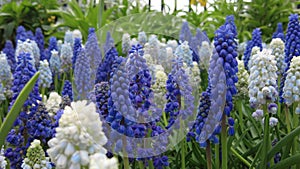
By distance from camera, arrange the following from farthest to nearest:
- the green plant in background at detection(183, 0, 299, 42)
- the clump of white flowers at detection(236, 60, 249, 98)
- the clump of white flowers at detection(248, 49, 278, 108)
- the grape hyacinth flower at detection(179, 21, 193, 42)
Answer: the green plant in background at detection(183, 0, 299, 42)
the grape hyacinth flower at detection(179, 21, 193, 42)
the clump of white flowers at detection(236, 60, 249, 98)
the clump of white flowers at detection(248, 49, 278, 108)

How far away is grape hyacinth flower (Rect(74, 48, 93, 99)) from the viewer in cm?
329

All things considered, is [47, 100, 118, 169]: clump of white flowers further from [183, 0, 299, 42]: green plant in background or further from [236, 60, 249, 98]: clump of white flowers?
[183, 0, 299, 42]: green plant in background

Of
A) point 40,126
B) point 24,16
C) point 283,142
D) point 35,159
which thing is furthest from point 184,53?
point 24,16

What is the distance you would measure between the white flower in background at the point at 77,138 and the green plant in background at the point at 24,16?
25.7ft

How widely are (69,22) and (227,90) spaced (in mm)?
6192

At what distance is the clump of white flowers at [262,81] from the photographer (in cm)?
221

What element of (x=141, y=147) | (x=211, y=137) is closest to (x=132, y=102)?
(x=141, y=147)

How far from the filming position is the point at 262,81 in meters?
2.23

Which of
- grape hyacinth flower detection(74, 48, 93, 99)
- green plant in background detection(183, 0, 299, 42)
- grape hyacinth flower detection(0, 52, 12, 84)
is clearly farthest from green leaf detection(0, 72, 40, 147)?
green plant in background detection(183, 0, 299, 42)

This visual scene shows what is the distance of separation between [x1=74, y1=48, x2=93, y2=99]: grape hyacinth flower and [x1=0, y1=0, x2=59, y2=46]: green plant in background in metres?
5.47

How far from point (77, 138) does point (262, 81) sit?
1.30 metres

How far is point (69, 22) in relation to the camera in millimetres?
7949

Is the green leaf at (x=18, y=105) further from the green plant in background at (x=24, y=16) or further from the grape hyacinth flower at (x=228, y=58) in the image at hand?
the green plant in background at (x=24, y=16)

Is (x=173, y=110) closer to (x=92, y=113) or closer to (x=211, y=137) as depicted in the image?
(x=211, y=137)
